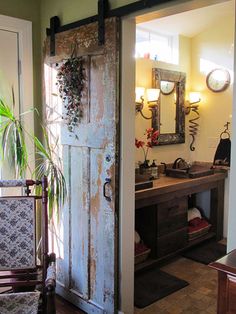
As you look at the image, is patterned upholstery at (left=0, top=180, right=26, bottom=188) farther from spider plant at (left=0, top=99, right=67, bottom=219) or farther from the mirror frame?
the mirror frame

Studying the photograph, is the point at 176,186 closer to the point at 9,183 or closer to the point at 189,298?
the point at 189,298

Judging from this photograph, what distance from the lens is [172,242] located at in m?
3.37

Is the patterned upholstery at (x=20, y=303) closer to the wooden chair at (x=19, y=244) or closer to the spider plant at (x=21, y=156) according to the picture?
the wooden chair at (x=19, y=244)

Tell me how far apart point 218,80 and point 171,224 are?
71.2 inches

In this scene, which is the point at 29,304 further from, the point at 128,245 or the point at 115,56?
the point at 115,56

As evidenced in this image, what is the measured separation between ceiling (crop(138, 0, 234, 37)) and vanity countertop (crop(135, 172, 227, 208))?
64.7 inches

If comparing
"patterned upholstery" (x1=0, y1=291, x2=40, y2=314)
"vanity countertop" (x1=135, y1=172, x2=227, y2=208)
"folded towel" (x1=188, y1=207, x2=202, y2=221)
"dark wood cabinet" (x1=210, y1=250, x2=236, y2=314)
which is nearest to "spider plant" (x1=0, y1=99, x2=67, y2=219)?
"vanity countertop" (x1=135, y1=172, x2=227, y2=208)

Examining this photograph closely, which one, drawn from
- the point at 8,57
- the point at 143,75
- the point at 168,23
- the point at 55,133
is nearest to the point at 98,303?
the point at 55,133

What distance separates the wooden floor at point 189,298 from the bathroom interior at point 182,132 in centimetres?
2

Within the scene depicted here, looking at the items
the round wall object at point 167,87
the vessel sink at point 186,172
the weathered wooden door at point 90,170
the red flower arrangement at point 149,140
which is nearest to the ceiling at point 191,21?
the round wall object at point 167,87

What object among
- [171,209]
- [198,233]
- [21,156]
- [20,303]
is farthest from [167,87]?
[20,303]

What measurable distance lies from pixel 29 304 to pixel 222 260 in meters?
1.06

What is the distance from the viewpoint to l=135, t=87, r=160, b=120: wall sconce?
348cm

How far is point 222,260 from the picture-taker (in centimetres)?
134
